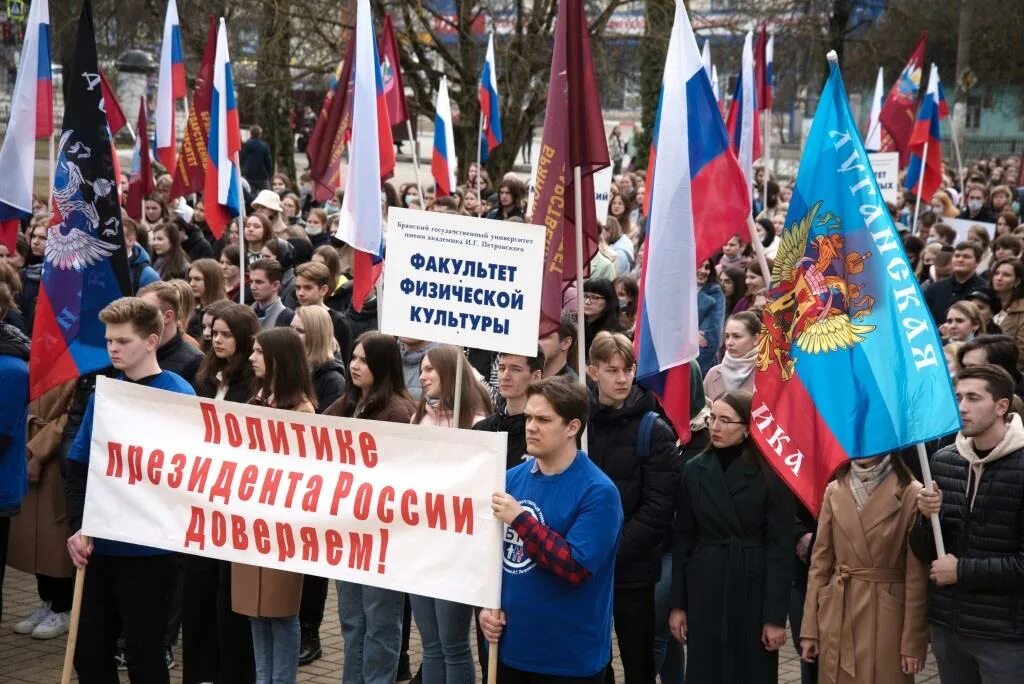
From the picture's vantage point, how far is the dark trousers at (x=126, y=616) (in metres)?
5.89

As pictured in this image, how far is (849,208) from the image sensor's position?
5406 mm

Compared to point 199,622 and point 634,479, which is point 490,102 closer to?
point 199,622

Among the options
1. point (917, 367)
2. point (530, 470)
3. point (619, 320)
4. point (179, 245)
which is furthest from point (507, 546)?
point (179, 245)

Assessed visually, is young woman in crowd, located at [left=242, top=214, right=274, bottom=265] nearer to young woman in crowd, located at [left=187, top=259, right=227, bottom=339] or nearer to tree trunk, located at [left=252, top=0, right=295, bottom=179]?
young woman in crowd, located at [left=187, top=259, right=227, bottom=339]

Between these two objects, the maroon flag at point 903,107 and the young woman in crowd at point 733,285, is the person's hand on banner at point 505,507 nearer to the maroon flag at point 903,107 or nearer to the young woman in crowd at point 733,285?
the young woman in crowd at point 733,285

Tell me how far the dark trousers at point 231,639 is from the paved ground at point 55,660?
595 millimetres

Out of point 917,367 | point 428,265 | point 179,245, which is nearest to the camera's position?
point 917,367

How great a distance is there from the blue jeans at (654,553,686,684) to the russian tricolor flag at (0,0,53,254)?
5.20 metres

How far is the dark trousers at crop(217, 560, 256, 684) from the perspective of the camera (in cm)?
640

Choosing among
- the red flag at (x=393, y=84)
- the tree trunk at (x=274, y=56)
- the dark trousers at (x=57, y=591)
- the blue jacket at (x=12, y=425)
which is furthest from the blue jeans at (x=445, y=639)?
the tree trunk at (x=274, y=56)

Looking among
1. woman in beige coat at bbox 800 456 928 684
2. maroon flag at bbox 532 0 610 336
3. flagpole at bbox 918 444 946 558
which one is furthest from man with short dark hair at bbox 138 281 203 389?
flagpole at bbox 918 444 946 558

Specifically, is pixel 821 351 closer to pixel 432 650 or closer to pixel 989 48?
pixel 432 650

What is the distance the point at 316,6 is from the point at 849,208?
793 inches

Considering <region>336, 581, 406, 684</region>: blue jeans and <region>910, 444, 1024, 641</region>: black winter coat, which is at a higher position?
<region>910, 444, 1024, 641</region>: black winter coat
